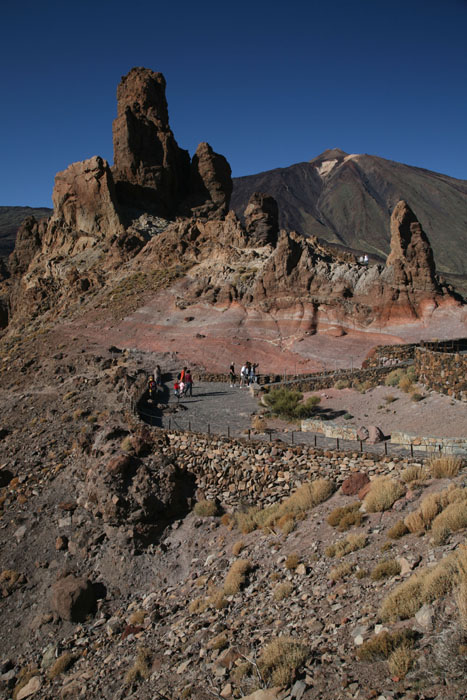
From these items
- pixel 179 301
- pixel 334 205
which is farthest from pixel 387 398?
pixel 334 205

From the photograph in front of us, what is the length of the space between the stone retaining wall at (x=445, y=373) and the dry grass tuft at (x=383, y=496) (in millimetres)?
6613

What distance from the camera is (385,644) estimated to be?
511 cm

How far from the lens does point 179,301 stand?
96.9 ft

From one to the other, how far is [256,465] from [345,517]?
10.5 feet

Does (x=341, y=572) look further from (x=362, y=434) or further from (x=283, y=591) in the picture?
(x=362, y=434)

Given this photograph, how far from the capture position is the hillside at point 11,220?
113m

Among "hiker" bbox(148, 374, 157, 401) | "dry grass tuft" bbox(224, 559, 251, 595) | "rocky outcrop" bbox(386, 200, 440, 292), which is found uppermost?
"rocky outcrop" bbox(386, 200, 440, 292)

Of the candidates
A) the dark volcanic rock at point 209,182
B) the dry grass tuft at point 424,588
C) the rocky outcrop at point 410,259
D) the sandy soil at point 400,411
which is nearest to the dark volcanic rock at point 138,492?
the sandy soil at point 400,411

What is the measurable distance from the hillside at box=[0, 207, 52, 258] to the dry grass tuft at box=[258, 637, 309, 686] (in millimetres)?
111880

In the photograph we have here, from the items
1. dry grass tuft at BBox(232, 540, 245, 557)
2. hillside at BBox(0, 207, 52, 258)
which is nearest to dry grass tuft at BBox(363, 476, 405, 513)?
dry grass tuft at BBox(232, 540, 245, 557)

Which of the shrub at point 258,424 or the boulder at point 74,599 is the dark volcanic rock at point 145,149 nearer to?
the shrub at point 258,424

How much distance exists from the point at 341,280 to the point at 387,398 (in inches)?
467

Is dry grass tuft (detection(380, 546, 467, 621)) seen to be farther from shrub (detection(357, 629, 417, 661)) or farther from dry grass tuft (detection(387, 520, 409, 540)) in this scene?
dry grass tuft (detection(387, 520, 409, 540))

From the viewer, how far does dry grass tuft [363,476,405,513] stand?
27.6 ft
